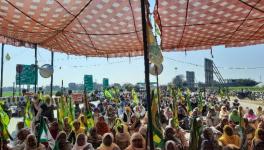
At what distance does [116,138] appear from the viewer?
7984mm

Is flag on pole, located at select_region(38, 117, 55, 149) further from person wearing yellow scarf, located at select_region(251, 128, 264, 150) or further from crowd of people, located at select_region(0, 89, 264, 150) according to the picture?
person wearing yellow scarf, located at select_region(251, 128, 264, 150)

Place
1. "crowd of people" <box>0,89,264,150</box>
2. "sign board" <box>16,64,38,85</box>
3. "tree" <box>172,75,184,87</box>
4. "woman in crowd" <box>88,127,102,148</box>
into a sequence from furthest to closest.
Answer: "tree" <box>172,75,184,87</box> → "sign board" <box>16,64,38,85</box> → "woman in crowd" <box>88,127,102,148</box> → "crowd of people" <box>0,89,264,150</box>

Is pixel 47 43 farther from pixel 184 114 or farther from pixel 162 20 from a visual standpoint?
pixel 184 114

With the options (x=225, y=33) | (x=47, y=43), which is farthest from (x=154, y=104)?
(x=47, y=43)

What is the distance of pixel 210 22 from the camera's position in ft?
23.0

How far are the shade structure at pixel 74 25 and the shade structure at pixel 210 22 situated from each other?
0.61 meters

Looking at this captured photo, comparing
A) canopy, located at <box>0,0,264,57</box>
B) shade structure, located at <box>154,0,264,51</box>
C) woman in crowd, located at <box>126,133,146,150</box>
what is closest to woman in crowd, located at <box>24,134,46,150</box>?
woman in crowd, located at <box>126,133,146,150</box>

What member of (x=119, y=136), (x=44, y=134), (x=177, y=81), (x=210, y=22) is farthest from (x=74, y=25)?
(x=177, y=81)

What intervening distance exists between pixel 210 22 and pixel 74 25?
2.85 meters

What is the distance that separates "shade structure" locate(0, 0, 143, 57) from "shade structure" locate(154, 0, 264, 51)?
605 mm

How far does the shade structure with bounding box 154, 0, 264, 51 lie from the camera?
614 cm

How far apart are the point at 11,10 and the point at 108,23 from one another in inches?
75.5

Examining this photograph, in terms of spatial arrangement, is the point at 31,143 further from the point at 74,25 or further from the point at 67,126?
the point at 74,25

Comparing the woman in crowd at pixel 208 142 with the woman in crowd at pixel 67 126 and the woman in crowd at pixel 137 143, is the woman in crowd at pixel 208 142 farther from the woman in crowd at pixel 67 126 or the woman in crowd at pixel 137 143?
the woman in crowd at pixel 67 126
